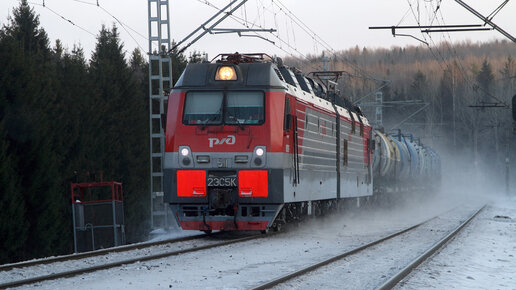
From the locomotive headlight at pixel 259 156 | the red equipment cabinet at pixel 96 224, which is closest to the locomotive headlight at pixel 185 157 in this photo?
the locomotive headlight at pixel 259 156

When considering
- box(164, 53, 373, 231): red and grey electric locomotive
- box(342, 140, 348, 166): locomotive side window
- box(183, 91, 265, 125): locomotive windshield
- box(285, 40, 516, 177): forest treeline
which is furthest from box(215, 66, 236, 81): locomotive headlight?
box(285, 40, 516, 177): forest treeline

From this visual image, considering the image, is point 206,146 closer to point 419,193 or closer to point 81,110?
point 81,110

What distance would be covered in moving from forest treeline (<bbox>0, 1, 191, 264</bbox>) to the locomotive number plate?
6.13 metres

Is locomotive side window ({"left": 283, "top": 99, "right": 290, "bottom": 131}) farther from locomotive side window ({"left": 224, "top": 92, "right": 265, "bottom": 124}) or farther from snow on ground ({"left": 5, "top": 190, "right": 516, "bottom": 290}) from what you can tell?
snow on ground ({"left": 5, "top": 190, "right": 516, "bottom": 290})

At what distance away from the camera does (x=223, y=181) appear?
16578 mm

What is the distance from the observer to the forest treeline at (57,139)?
25.3 metres

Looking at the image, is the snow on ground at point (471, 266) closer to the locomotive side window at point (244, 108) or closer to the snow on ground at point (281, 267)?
the snow on ground at point (281, 267)

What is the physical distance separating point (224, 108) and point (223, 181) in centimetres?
159

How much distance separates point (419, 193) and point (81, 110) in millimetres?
22749

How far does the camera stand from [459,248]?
15484 millimetres

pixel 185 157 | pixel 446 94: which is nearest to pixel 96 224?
pixel 185 157

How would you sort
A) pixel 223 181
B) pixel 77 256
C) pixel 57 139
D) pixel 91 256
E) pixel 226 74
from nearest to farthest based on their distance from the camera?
pixel 77 256, pixel 91 256, pixel 223 181, pixel 226 74, pixel 57 139

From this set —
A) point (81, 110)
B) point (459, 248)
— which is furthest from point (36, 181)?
point (459, 248)

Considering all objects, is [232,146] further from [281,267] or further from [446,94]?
[446,94]
